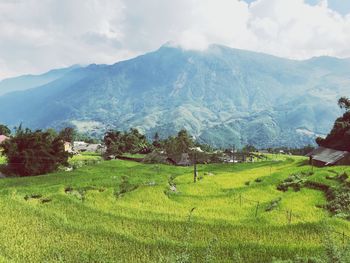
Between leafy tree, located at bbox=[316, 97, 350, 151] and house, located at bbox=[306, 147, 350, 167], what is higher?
leafy tree, located at bbox=[316, 97, 350, 151]

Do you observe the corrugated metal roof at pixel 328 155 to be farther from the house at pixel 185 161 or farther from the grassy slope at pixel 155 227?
the house at pixel 185 161

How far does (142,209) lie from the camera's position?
38875 millimetres

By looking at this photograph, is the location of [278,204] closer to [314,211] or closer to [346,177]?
[314,211]

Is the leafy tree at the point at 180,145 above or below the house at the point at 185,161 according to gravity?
above

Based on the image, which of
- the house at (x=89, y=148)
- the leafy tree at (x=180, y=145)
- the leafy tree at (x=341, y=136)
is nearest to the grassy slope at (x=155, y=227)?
the leafy tree at (x=341, y=136)

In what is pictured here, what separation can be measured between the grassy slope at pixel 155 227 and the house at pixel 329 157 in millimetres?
33164

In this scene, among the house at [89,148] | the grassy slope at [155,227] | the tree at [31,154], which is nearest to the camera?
the grassy slope at [155,227]

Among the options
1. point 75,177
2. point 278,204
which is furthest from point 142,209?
point 75,177

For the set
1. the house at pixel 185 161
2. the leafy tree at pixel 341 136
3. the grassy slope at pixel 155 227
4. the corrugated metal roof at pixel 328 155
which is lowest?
the grassy slope at pixel 155 227

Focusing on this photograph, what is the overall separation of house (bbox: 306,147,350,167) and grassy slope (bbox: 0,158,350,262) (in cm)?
3316

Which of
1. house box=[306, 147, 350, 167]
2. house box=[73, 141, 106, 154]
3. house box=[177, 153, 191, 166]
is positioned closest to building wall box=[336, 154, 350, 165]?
house box=[306, 147, 350, 167]

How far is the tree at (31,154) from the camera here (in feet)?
247

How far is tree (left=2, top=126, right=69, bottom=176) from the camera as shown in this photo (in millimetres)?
75312

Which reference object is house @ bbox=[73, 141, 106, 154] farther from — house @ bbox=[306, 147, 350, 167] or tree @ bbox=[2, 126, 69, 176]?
house @ bbox=[306, 147, 350, 167]
